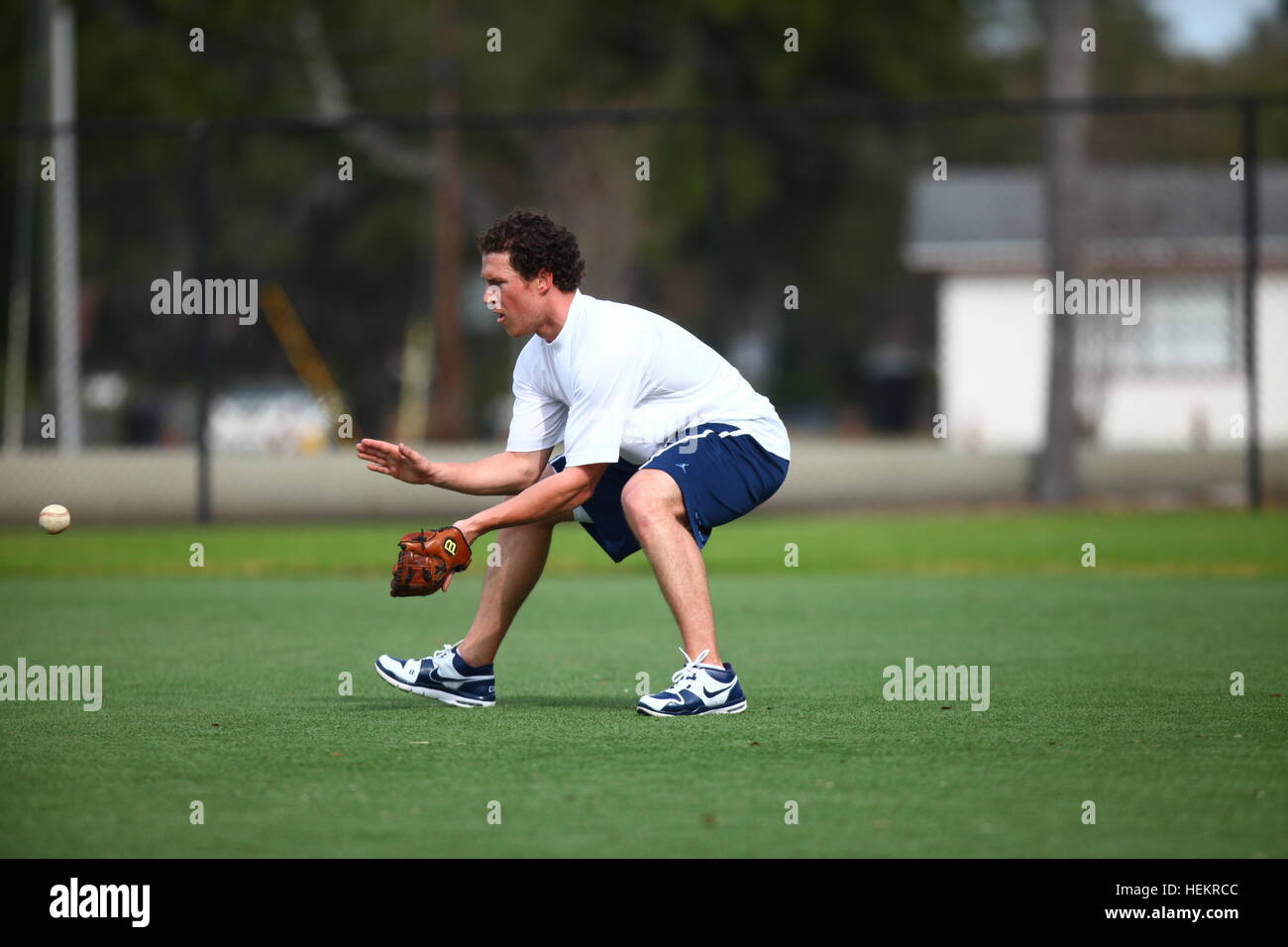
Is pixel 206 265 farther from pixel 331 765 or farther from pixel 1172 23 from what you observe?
pixel 1172 23

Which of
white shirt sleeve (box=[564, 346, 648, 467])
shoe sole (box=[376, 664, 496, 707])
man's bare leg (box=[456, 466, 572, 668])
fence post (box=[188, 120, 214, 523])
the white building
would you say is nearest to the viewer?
white shirt sleeve (box=[564, 346, 648, 467])

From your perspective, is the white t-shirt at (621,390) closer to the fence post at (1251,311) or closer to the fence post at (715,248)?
the fence post at (715,248)

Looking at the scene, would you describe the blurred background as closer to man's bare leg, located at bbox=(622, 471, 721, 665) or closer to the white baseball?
the white baseball

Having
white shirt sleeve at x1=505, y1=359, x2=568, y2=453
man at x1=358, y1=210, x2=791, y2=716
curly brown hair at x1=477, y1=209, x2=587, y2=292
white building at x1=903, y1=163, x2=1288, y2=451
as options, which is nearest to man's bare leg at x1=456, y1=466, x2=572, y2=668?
man at x1=358, y1=210, x2=791, y2=716

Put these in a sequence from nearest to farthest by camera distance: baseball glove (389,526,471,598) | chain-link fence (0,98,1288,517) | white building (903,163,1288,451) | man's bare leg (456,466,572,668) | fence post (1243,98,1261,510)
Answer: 1. baseball glove (389,526,471,598)
2. man's bare leg (456,466,572,668)
3. fence post (1243,98,1261,510)
4. chain-link fence (0,98,1288,517)
5. white building (903,163,1288,451)

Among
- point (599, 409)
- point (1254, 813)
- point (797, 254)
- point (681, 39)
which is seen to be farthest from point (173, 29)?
point (1254, 813)

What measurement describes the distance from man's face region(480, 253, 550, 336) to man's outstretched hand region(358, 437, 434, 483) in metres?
0.60

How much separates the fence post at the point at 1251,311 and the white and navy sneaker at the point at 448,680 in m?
10.3

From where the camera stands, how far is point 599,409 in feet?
20.7

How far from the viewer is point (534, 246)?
635 cm

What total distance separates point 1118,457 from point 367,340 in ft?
97.7

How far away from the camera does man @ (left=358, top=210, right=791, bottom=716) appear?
6.31m

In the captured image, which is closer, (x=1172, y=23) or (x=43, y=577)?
(x=43, y=577)

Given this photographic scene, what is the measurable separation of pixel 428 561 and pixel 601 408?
0.82 meters
